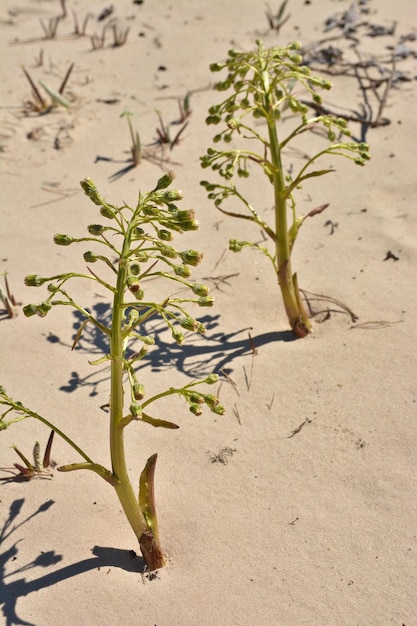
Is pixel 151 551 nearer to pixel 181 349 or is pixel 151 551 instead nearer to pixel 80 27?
pixel 181 349

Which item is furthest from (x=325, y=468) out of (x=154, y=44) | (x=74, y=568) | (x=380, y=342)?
(x=154, y=44)

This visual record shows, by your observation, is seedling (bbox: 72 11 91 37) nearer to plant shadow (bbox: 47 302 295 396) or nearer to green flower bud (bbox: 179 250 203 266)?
plant shadow (bbox: 47 302 295 396)

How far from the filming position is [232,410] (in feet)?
11.8

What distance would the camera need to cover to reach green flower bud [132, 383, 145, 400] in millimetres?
2379

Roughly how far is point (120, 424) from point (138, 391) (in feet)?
0.94

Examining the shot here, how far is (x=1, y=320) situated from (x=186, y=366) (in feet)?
3.45

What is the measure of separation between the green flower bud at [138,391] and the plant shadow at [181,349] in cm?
137

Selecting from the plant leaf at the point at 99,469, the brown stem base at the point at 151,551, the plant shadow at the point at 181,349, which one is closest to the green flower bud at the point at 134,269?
the plant leaf at the point at 99,469

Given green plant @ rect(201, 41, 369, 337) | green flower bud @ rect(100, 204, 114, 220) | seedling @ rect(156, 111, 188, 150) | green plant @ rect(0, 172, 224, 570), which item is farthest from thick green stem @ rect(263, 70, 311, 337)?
A: seedling @ rect(156, 111, 188, 150)

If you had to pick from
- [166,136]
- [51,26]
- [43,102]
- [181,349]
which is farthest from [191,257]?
[51,26]

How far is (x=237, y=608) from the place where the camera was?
2.83 meters

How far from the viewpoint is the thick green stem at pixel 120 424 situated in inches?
98.0

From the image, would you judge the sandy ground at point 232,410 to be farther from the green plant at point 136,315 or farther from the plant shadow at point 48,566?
the green plant at point 136,315

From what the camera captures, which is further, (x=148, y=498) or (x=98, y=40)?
(x=98, y=40)
